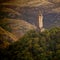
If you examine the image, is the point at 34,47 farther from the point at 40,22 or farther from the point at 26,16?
the point at 26,16

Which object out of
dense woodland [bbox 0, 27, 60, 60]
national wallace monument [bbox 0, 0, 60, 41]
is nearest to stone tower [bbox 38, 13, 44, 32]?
national wallace monument [bbox 0, 0, 60, 41]

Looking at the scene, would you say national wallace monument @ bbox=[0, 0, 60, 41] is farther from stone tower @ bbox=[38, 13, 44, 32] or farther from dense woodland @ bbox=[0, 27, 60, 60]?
dense woodland @ bbox=[0, 27, 60, 60]

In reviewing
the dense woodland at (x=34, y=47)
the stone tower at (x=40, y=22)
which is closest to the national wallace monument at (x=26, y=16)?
the stone tower at (x=40, y=22)

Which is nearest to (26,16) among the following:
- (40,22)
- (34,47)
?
(40,22)

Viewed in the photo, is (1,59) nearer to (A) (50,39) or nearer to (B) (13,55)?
(B) (13,55)

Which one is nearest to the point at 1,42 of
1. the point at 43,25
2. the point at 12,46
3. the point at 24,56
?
the point at 12,46

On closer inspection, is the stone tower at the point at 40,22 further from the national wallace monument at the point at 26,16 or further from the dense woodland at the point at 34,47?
the dense woodland at the point at 34,47
